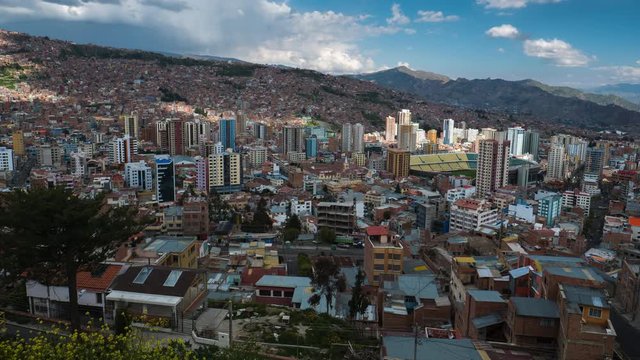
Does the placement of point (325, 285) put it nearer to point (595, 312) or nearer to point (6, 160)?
point (595, 312)

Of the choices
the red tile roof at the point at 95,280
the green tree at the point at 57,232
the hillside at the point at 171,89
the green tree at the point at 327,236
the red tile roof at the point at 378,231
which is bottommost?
the green tree at the point at 327,236

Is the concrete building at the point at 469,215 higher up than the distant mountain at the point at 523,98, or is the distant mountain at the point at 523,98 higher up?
the distant mountain at the point at 523,98

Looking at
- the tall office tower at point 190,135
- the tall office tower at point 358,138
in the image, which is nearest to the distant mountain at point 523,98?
the tall office tower at point 358,138

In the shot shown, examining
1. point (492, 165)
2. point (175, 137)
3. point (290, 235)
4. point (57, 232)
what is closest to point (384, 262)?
point (290, 235)

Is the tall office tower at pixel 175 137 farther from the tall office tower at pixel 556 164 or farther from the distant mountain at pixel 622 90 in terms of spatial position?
the distant mountain at pixel 622 90

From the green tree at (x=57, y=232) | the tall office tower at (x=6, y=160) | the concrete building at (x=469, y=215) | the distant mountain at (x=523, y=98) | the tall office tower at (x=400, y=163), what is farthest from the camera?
the distant mountain at (x=523, y=98)

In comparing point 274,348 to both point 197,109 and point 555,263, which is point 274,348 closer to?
point 555,263

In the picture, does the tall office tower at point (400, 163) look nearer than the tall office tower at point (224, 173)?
No
